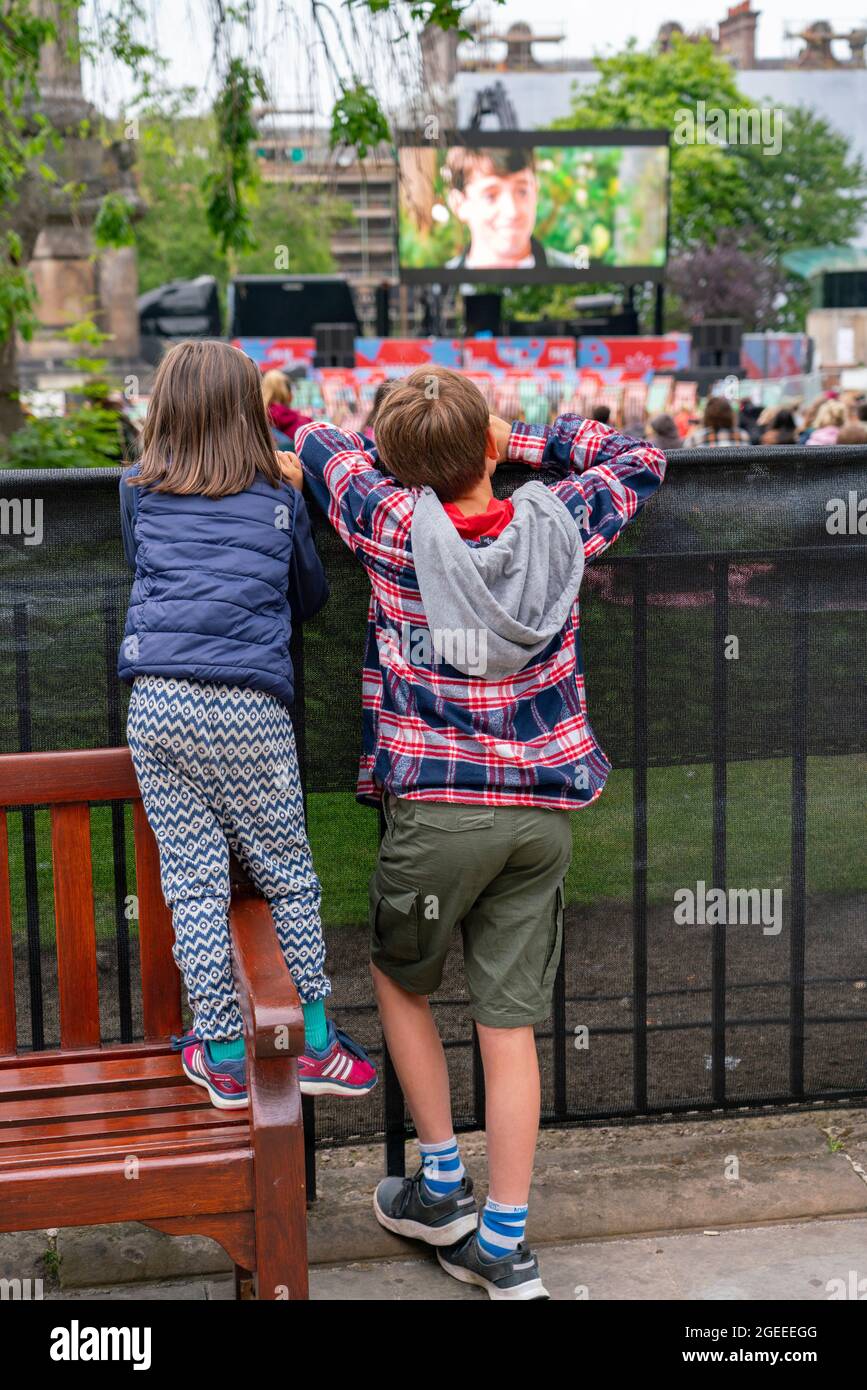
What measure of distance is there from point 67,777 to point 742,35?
10900 cm

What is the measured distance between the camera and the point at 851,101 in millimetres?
87625

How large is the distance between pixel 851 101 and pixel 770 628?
93751 mm

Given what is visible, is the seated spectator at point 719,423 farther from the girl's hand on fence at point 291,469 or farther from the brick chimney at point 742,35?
the brick chimney at point 742,35

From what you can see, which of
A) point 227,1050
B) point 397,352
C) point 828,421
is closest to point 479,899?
point 227,1050

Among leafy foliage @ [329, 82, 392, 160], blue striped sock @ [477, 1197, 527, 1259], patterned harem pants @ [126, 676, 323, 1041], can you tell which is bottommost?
blue striped sock @ [477, 1197, 527, 1259]

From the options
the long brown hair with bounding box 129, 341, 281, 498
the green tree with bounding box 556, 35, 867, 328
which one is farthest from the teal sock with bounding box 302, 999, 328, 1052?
the green tree with bounding box 556, 35, 867, 328

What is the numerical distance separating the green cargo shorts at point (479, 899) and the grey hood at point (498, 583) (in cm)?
29

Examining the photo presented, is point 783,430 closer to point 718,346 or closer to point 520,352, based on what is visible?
point 520,352

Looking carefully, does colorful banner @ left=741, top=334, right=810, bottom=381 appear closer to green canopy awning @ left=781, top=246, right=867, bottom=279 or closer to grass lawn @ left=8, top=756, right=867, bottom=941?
green canopy awning @ left=781, top=246, right=867, bottom=279

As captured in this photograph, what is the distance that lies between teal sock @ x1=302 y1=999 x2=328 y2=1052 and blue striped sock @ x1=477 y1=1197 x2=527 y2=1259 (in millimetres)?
457

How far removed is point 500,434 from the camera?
2938mm

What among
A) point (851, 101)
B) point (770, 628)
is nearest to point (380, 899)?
point (770, 628)

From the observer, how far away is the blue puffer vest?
2.69 m
